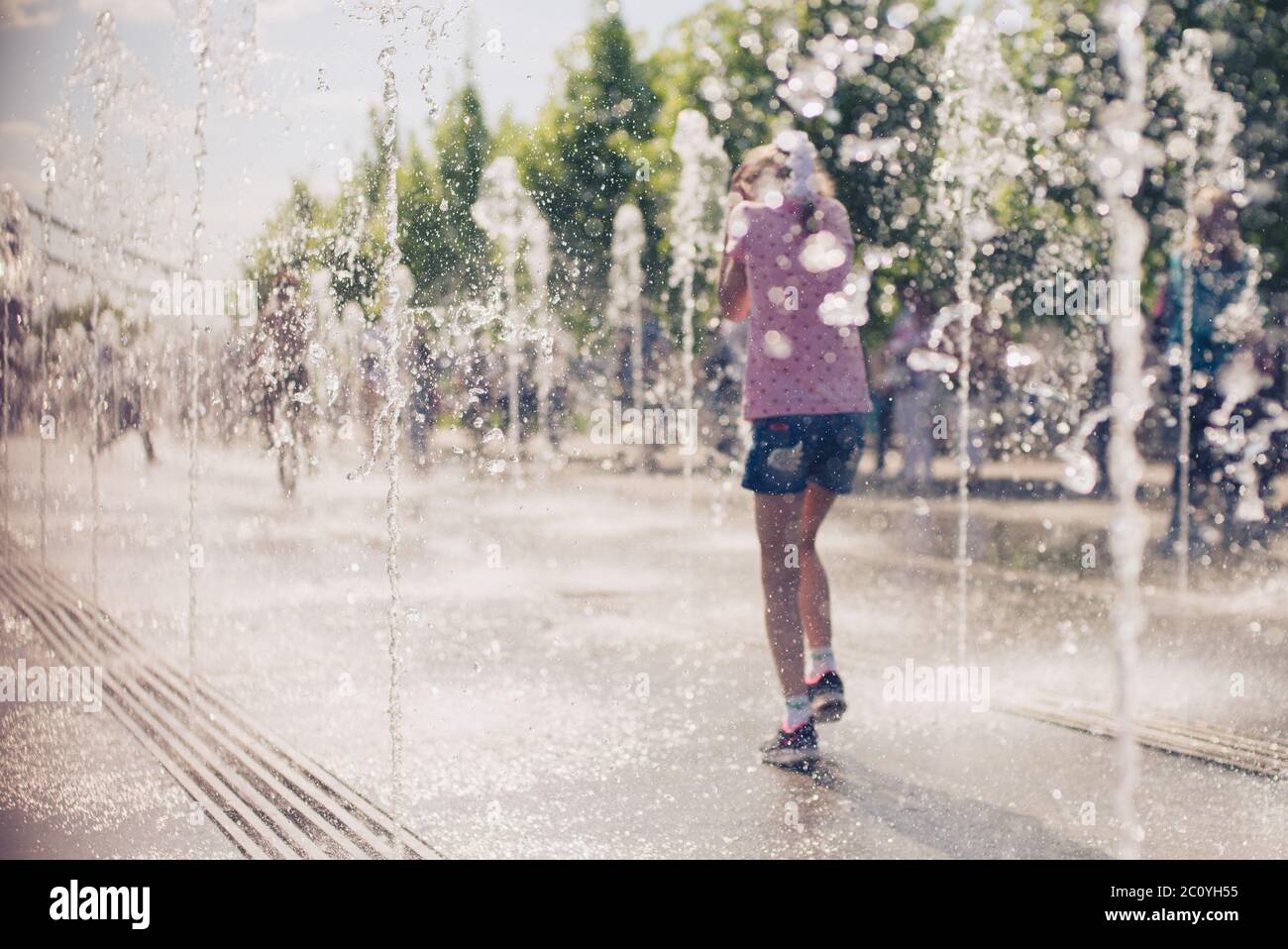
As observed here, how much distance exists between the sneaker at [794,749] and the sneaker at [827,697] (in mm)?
66

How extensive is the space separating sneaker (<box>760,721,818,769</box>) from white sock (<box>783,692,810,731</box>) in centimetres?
1

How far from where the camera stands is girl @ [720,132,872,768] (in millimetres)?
4434

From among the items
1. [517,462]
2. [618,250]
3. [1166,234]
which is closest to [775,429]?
[1166,234]

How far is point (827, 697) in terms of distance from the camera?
451 centimetres

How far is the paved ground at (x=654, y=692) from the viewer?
3.75m

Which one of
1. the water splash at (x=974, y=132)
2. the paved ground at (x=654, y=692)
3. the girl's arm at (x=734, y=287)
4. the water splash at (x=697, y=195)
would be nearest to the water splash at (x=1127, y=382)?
the paved ground at (x=654, y=692)

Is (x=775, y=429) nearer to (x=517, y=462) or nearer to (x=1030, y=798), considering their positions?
(x=1030, y=798)

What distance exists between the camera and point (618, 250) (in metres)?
34.5

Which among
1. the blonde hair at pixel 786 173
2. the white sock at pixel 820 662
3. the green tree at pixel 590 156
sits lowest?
the white sock at pixel 820 662

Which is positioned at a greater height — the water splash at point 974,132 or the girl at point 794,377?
the water splash at point 974,132

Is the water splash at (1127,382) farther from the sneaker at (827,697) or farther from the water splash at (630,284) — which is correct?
the water splash at (630,284)

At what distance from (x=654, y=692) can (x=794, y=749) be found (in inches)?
41.0

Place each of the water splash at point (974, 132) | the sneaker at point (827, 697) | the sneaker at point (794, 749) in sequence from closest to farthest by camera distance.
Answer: the sneaker at point (794, 749) → the sneaker at point (827, 697) → the water splash at point (974, 132)
